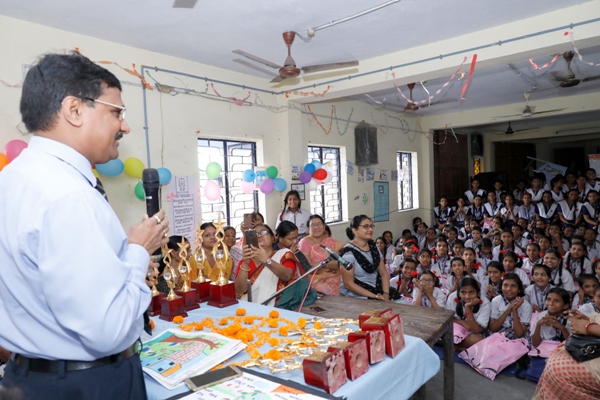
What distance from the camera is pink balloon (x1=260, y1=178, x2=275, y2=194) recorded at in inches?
187

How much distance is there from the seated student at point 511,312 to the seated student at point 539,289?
216 mm

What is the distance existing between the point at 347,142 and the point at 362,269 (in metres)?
3.61

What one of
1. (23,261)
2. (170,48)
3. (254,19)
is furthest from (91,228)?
(170,48)

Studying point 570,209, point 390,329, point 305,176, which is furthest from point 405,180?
point 390,329

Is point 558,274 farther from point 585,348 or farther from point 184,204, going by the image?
point 184,204

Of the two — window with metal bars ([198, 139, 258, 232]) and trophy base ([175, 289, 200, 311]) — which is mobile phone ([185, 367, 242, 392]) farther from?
window with metal bars ([198, 139, 258, 232])

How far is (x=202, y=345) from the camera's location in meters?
1.42

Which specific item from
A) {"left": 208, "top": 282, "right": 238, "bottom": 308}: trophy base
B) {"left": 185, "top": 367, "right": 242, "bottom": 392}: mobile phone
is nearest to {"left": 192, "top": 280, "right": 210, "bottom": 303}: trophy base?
{"left": 208, "top": 282, "right": 238, "bottom": 308}: trophy base

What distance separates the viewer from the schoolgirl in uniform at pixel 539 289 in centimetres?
345

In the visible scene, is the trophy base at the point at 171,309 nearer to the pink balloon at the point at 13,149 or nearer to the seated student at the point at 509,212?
the pink balloon at the point at 13,149

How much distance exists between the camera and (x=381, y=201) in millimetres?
7238

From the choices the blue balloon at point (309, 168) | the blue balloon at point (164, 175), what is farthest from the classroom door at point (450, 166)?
the blue balloon at point (164, 175)

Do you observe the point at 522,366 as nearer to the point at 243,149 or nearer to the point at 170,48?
the point at 243,149

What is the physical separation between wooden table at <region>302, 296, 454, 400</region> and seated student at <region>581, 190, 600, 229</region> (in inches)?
189
